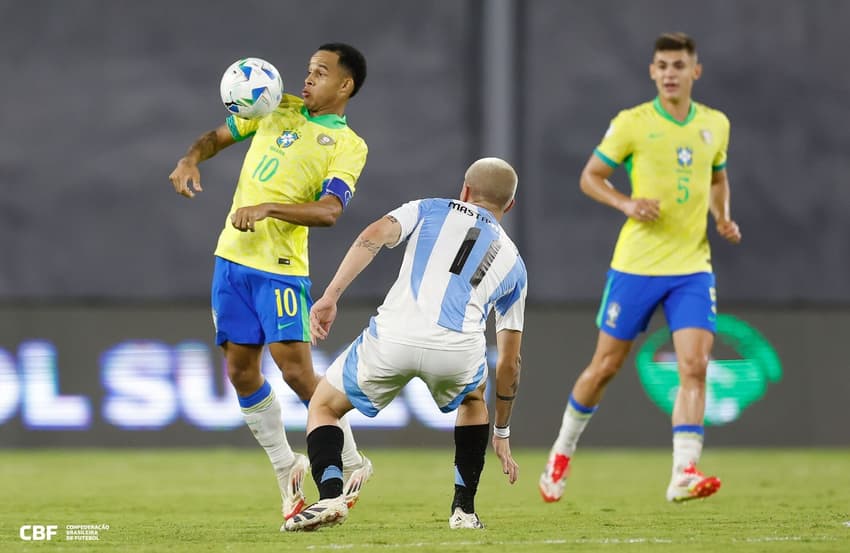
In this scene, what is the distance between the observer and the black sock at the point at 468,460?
5.77 metres

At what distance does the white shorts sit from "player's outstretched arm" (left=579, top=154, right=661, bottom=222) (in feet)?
4.99

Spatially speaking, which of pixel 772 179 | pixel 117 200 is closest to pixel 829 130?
pixel 772 179

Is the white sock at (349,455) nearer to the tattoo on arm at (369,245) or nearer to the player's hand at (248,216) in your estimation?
the player's hand at (248,216)

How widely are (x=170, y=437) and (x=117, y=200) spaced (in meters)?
2.75

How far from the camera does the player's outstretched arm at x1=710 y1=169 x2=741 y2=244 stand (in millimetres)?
7340

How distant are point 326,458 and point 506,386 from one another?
0.76m

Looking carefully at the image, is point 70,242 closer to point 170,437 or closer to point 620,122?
point 170,437

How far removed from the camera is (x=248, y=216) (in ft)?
19.5

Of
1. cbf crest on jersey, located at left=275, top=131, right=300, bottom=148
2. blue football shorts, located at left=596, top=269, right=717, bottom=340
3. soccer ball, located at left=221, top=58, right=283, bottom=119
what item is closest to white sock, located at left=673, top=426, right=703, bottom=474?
blue football shorts, located at left=596, top=269, right=717, bottom=340

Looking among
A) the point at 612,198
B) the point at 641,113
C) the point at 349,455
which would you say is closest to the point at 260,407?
the point at 349,455

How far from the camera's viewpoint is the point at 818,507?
22.9ft

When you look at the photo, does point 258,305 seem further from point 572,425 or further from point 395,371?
point 572,425

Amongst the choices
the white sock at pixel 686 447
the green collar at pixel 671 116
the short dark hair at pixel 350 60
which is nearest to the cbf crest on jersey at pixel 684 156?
the green collar at pixel 671 116

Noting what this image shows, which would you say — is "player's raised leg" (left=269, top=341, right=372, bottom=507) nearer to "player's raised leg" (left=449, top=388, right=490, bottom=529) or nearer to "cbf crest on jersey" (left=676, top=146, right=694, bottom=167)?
"player's raised leg" (left=449, top=388, right=490, bottom=529)
